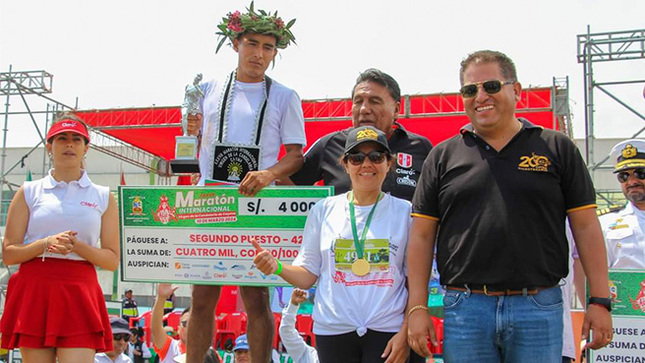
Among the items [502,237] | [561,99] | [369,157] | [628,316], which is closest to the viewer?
[502,237]

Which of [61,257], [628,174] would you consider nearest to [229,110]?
[61,257]

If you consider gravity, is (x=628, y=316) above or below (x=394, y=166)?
below

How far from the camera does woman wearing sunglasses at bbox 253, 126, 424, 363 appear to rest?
2.91 meters

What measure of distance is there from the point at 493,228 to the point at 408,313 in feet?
1.75

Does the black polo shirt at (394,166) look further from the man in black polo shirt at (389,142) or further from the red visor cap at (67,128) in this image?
the red visor cap at (67,128)

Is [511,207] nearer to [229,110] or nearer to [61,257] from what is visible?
[229,110]

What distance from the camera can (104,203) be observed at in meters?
3.95

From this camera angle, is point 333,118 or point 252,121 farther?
point 333,118

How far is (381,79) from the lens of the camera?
12.5ft

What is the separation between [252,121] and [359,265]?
1341mm

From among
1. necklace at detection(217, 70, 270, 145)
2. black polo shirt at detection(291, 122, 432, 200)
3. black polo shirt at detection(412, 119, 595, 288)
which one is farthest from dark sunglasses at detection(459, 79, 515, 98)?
necklace at detection(217, 70, 270, 145)

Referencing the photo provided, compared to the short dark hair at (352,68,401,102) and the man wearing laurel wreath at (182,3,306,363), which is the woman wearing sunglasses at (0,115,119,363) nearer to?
the man wearing laurel wreath at (182,3,306,363)

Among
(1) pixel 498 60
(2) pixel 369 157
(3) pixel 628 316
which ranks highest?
(1) pixel 498 60

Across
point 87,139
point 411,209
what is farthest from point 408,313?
point 87,139
